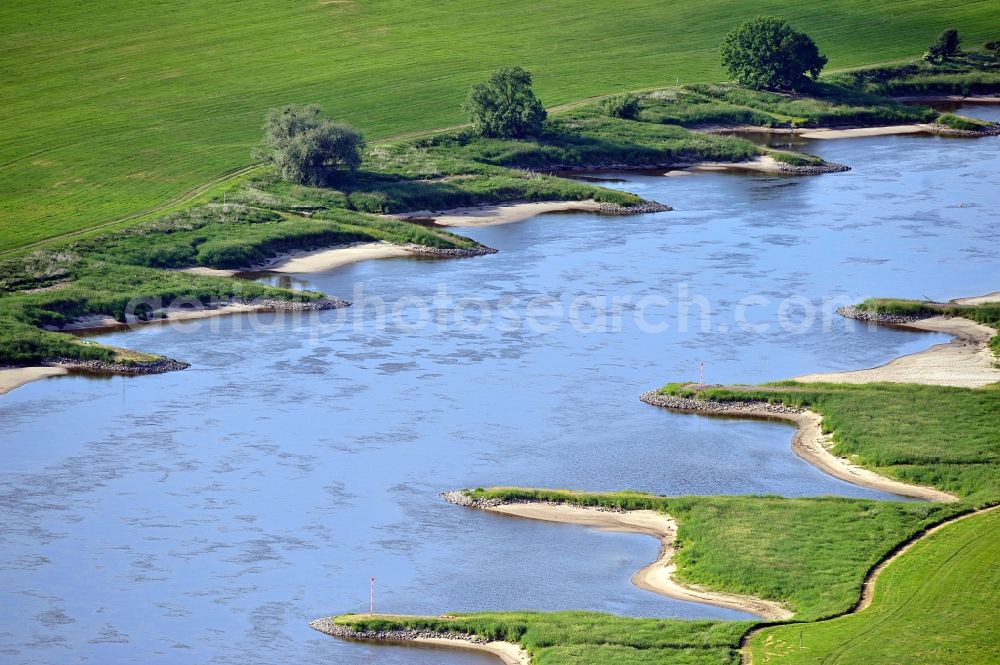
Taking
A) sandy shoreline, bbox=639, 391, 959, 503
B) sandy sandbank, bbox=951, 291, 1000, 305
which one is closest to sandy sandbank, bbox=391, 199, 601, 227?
sandy sandbank, bbox=951, 291, 1000, 305

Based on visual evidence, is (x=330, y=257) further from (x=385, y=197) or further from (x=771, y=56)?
(x=771, y=56)

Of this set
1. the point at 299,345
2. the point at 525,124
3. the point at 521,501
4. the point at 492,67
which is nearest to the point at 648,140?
the point at 525,124

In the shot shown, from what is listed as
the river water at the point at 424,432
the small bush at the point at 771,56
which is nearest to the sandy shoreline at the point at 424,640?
the river water at the point at 424,432

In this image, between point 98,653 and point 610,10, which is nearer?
point 98,653

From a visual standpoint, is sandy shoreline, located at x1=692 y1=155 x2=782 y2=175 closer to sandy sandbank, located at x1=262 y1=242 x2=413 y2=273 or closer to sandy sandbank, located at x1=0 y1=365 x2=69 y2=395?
sandy sandbank, located at x1=262 y1=242 x2=413 y2=273

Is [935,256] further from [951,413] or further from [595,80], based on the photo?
[595,80]

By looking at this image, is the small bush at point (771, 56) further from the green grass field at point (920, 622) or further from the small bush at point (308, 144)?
the green grass field at point (920, 622)
